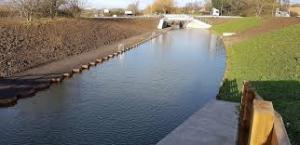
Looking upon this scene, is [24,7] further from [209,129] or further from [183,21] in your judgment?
[183,21]

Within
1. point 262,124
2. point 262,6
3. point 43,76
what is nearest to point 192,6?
point 262,6

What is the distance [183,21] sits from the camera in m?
90.9

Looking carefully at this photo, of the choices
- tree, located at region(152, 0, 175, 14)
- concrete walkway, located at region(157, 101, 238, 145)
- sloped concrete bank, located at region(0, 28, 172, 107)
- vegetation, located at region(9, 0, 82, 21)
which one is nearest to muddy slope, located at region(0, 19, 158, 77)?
sloped concrete bank, located at region(0, 28, 172, 107)

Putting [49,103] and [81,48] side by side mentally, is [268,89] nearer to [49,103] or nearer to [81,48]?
[49,103]

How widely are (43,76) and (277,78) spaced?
44.7ft

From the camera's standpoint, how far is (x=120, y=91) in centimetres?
2172

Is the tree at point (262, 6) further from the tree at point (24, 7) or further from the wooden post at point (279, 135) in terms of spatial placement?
the wooden post at point (279, 135)

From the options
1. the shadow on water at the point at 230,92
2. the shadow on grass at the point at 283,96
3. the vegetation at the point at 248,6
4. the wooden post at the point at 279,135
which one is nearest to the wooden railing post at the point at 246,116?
the shadow on grass at the point at 283,96

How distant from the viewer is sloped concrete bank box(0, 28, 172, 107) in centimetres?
1939

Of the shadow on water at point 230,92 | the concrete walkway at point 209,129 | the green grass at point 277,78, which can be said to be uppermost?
the green grass at point 277,78

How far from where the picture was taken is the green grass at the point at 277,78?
444 inches

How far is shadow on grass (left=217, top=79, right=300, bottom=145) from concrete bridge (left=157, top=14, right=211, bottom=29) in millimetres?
65002

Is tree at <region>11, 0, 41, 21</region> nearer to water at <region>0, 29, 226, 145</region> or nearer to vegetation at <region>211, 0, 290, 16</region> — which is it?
water at <region>0, 29, 226, 145</region>

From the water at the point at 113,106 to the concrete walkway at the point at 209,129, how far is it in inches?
60.9
